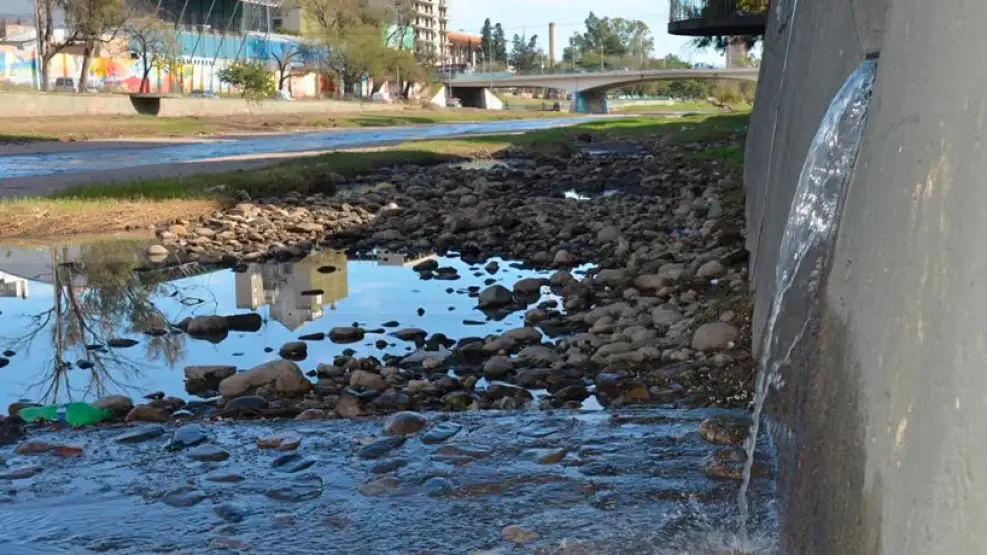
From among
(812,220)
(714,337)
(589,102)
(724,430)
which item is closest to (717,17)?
(714,337)

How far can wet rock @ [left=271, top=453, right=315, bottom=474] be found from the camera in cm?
569

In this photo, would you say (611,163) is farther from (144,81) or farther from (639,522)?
(144,81)

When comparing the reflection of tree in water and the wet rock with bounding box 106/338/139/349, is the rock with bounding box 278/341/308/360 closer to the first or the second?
the reflection of tree in water

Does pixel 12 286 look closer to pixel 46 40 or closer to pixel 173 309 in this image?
pixel 173 309

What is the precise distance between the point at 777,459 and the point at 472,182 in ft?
55.1

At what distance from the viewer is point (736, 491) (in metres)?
5.18

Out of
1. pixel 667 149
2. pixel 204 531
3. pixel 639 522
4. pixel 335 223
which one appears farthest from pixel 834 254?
pixel 667 149

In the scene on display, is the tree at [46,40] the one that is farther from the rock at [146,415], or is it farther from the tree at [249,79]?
the rock at [146,415]

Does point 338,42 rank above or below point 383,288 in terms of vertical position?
above

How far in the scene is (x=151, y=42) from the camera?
223ft

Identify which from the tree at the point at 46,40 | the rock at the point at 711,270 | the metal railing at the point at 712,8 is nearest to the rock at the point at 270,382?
the rock at the point at 711,270

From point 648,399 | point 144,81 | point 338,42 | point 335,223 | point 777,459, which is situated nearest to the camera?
point 777,459

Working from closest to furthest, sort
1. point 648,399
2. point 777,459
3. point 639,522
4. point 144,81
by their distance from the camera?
point 639,522
point 777,459
point 648,399
point 144,81

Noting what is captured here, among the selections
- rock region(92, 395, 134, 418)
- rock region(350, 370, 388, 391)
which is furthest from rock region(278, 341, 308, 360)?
rock region(92, 395, 134, 418)
